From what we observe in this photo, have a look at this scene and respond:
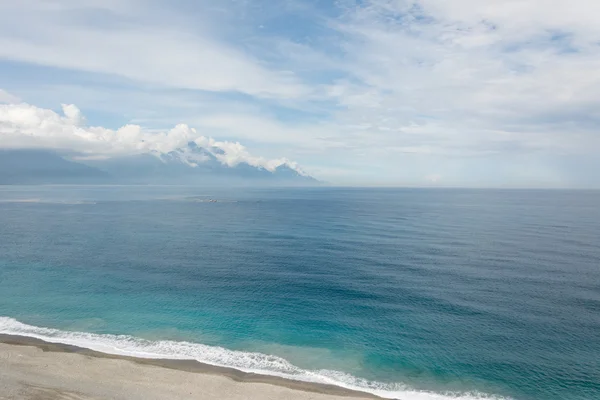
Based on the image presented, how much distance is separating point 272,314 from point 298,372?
16323 millimetres

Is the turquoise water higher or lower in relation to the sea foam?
higher

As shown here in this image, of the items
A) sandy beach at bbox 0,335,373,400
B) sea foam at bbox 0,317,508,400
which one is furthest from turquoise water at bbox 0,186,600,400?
sandy beach at bbox 0,335,373,400

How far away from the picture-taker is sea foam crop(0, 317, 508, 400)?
41.0 m

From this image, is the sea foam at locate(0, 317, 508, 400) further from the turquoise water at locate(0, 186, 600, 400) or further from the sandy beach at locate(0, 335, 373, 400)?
the sandy beach at locate(0, 335, 373, 400)

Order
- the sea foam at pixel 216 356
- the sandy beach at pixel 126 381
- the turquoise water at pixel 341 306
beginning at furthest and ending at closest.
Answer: the turquoise water at pixel 341 306, the sea foam at pixel 216 356, the sandy beach at pixel 126 381

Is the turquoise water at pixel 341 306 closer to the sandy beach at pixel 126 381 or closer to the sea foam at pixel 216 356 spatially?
the sea foam at pixel 216 356

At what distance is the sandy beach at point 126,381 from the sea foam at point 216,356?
4.53ft

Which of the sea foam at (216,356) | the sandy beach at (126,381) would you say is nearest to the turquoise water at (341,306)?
the sea foam at (216,356)

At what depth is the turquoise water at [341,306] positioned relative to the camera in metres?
45.1

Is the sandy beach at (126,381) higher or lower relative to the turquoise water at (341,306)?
lower

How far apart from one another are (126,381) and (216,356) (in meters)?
10.5

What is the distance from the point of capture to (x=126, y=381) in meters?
41.2

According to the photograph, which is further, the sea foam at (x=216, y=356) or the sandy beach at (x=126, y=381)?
the sea foam at (x=216, y=356)

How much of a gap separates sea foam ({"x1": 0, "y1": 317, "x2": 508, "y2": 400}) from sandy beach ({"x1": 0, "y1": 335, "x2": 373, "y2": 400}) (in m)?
1.38
